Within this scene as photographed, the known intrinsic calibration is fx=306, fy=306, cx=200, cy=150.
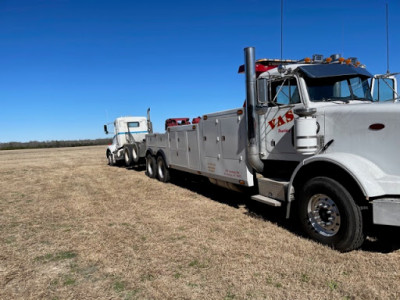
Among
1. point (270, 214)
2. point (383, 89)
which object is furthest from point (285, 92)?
point (270, 214)

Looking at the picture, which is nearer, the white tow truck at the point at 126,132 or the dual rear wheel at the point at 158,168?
the dual rear wheel at the point at 158,168

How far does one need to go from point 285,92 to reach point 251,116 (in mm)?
688

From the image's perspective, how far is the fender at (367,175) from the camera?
3.47m

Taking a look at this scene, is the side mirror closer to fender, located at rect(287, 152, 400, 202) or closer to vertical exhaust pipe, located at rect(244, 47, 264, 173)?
vertical exhaust pipe, located at rect(244, 47, 264, 173)

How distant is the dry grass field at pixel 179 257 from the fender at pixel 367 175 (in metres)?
0.84

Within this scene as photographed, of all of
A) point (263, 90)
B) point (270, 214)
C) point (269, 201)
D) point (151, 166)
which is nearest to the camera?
point (263, 90)

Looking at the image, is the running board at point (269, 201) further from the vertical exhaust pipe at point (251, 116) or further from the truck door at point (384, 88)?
the truck door at point (384, 88)

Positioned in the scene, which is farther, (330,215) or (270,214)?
(270,214)

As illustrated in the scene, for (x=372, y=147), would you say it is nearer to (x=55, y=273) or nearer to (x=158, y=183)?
(x=55, y=273)

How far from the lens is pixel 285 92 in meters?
4.87

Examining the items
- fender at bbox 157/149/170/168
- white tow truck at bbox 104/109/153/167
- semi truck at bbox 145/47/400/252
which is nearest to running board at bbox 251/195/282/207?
semi truck at bbox 145/47/400/252

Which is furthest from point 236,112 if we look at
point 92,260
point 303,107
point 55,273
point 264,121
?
point 55,273

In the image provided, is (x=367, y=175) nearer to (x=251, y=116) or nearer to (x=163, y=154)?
(x=251, y=116)

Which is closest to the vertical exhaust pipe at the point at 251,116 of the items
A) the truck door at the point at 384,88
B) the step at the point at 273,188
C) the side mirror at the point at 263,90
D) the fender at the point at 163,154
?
the step at the point at 273,188
